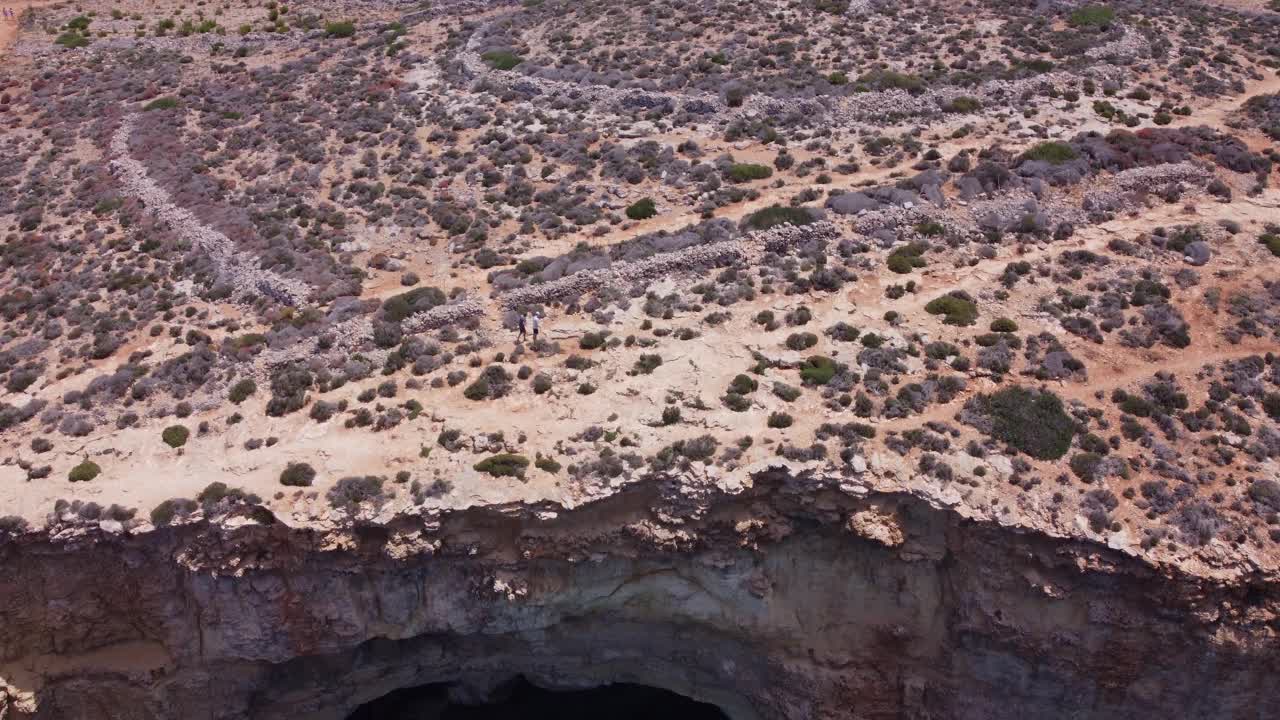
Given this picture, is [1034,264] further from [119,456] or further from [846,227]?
[119,456]

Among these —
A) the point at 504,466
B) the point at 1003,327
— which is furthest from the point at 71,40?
the point at 1003,327

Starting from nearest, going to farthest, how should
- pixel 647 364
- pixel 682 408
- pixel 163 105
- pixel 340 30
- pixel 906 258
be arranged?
pixel 682 408
pixel 647 364
pixel 906 258
pixel 163 105
pixel 340 30

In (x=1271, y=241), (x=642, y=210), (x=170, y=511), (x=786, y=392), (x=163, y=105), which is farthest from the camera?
(x=163, y=105)

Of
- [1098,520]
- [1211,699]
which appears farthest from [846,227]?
[1211,699]

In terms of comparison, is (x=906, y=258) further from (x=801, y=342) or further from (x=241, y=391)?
(x=241, y=391)

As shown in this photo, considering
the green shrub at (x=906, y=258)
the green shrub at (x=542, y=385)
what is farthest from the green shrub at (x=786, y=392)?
the green shrub at (x=906, y=258)

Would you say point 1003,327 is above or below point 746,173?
below
